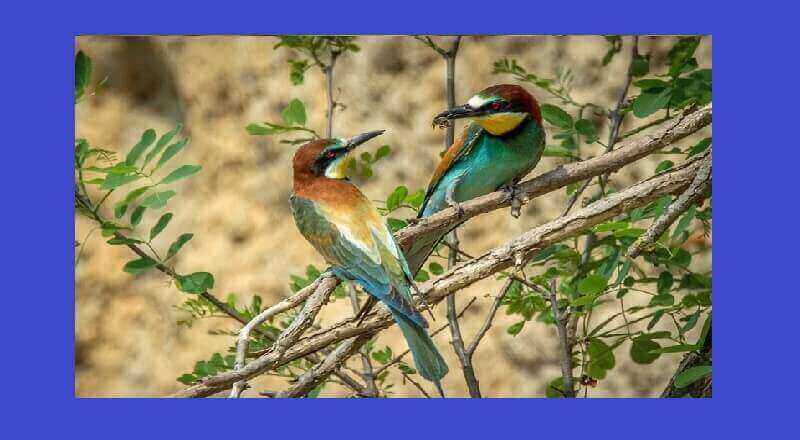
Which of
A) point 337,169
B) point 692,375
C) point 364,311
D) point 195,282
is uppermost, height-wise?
point 337,169

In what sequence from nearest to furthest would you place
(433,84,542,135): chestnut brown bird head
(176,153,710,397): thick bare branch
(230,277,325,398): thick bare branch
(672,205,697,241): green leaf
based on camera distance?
(230,277,325,398): thick bare branch, (176,153,710,397): thick bare branch, (672,205,697,241): green leaf, (433,84,542,135): chestnut brown bird head

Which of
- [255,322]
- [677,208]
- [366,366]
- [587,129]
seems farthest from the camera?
[366,366]

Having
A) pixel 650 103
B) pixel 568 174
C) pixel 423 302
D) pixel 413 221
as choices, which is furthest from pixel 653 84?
pixel 423 302

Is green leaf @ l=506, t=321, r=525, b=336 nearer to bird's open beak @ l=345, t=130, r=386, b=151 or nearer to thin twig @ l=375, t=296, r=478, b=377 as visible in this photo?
thin twig @ l=375, t=296, r=478, b=377

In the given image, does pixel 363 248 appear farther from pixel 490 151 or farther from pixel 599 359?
pixel 599 359

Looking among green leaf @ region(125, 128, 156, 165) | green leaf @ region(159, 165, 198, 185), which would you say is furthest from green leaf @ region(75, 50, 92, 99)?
green leaf @ region(159, 165, 198, 185)

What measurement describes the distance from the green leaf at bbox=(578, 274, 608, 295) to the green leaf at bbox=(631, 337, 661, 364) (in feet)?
0.71

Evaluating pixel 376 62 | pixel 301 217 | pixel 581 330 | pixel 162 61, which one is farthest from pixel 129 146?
pixel 581 330

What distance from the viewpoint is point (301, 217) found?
2416 millimetres

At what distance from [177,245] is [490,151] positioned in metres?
0.79

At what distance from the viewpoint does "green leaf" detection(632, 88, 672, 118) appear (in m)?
2.50

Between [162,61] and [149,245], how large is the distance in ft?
1.51

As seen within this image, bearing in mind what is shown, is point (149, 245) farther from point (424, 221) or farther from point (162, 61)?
point (424, 221)

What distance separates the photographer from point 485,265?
226 cm
